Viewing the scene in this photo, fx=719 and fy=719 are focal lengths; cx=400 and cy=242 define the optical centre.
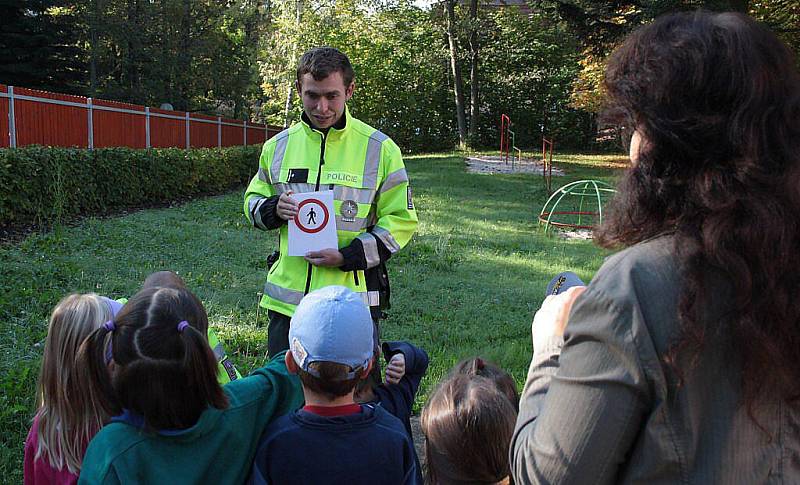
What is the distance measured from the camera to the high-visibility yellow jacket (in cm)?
330

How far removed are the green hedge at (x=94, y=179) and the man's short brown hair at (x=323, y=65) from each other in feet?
25.5

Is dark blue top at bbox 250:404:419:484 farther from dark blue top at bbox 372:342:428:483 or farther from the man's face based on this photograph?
the man's face

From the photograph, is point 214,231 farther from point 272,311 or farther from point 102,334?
point 102,334

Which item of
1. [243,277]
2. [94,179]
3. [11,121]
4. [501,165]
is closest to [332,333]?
[243,277]

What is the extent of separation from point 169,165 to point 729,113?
15252 mm

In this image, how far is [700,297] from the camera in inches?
49.3

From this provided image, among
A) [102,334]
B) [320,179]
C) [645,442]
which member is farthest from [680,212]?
[320,179]

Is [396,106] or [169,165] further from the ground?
[396,106]

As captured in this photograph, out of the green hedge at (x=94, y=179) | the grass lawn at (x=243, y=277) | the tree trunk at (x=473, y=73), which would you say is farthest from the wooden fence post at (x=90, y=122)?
the tree trunk at (x=473, y=73)

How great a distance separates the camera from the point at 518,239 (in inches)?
444

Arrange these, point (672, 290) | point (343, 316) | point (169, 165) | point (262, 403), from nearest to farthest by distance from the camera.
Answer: point (672, 290)
point (343, 316)
point (262, 403)
point (169, 165)

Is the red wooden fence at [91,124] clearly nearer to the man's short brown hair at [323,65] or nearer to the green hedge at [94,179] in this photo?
the green hedge at [94,179]

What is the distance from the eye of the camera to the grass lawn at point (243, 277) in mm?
5285

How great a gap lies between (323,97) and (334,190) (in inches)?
16.7
